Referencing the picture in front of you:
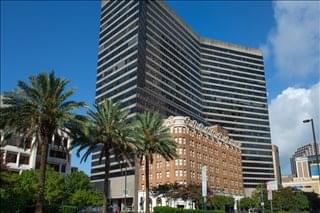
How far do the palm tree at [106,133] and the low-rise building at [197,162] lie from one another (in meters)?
41.8

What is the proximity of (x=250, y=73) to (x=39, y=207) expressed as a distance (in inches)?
6662

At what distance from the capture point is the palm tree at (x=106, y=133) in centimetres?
4497

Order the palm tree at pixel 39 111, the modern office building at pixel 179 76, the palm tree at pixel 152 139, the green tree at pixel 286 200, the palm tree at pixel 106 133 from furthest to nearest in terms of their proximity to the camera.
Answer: the modern office building at pixel 179 76 < the green tree at pixel 286 200 < the palm tree at pixel 152 139 < the palm tree at pixel 106 133 < the palm tree at pixel 39 111

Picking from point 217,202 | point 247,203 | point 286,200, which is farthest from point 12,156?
point 247,203

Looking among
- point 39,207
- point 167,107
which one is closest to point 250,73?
point 167,107

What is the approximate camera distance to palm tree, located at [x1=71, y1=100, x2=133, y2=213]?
44969 millimetres

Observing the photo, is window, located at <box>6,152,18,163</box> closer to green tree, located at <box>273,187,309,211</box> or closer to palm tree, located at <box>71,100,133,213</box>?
palm tree, located at <box>71,100,133,213</box>

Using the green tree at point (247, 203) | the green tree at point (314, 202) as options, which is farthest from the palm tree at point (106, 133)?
the green tree at point (314, 202)

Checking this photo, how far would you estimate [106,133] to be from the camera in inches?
1780

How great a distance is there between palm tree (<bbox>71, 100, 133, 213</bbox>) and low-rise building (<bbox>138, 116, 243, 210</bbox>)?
137 ft

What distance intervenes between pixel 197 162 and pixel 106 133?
59.4 metres

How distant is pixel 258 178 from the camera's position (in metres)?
172

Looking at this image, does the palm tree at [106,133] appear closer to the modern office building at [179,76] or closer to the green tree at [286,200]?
the green tree at [286,200]

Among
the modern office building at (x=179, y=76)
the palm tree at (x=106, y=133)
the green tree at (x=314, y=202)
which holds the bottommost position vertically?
the green tree at (x=314, y=202)
